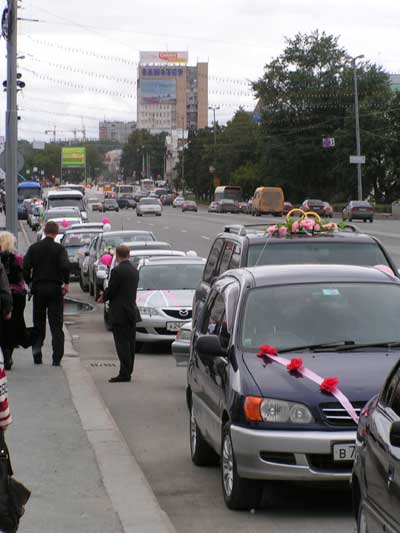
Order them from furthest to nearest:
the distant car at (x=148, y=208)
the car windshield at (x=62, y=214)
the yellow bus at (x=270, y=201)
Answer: the yellow bus at (x=270, y=201) → the distant car at (x=148, y=208) → the car windshield at (x=62, y=214)

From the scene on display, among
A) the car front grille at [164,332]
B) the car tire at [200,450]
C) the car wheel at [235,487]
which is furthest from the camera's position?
the car front grille at [164,332]

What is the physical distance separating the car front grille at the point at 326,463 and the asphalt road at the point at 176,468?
33 centimetres

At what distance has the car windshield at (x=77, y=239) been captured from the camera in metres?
34.3

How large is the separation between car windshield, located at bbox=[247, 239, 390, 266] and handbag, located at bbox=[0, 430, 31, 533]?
6.49 m

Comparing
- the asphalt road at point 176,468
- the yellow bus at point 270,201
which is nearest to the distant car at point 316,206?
the yellow bus at point 270,201

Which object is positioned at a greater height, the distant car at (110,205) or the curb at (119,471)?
the distant car at (110,205)

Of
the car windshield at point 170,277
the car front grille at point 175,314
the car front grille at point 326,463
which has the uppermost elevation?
the car windshield at point 170,277

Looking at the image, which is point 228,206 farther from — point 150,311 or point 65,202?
point 150,311

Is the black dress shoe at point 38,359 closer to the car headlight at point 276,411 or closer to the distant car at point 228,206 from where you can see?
the car headlight at point 276,411

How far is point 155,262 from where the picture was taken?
19.9m

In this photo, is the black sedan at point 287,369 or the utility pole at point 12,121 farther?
the utility pole at point 12,121

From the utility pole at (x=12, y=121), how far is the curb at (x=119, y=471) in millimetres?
15530

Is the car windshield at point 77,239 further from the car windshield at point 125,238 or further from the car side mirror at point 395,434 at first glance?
the car side mirror at point 395,434

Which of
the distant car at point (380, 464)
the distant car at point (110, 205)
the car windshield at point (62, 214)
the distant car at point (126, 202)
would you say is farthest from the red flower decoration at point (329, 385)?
the distant car at point (126, 202)
